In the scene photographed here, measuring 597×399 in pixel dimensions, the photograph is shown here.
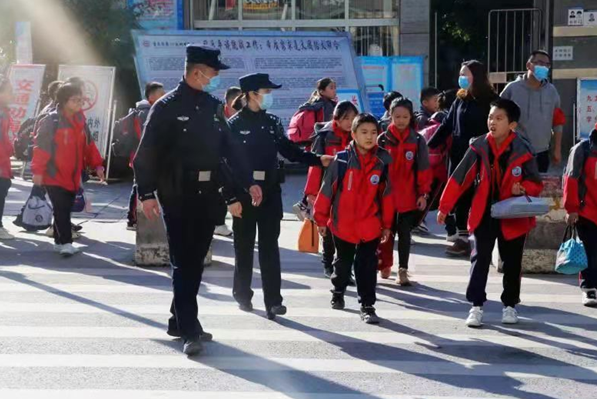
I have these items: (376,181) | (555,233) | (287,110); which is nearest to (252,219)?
(376,181)

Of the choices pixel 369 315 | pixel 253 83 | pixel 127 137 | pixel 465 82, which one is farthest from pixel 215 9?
pixel 369 315

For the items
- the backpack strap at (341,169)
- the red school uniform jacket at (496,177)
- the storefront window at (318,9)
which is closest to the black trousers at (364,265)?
the backpack strap at (341,169)

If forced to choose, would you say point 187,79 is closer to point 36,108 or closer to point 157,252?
point 157,252

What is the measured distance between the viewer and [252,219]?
8188 mm

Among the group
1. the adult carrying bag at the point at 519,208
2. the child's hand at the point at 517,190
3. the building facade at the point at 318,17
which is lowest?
the adult carrying bag at the point at 519,208

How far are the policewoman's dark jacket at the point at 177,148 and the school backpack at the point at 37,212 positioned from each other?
5.17m

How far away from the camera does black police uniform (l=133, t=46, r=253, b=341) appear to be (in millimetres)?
6820

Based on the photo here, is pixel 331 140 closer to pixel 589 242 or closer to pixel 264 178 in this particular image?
pixel 264 178

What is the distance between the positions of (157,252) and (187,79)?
3681mm

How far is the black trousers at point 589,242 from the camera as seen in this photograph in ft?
27.7

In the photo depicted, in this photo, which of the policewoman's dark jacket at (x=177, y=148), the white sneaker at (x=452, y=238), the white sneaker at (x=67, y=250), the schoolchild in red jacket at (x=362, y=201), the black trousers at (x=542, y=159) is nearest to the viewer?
the policewoman's dark jacket at (x=177, y=148)

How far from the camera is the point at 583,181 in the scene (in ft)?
27.5

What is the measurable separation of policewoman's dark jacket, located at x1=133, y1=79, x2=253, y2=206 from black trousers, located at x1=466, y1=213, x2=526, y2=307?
2077 millimetres

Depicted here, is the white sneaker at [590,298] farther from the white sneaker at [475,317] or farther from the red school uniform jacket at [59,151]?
the red school uniform jacket at [59,151]
